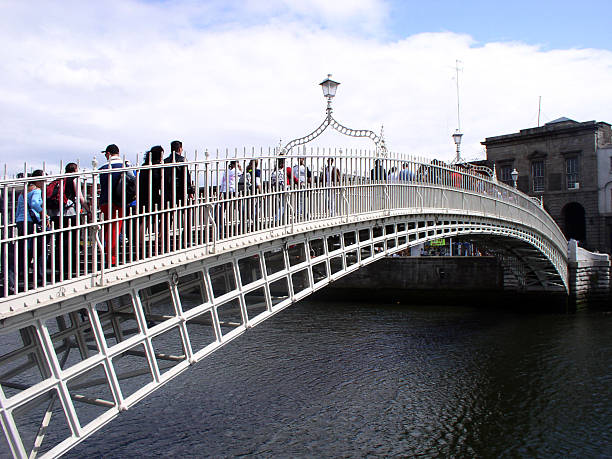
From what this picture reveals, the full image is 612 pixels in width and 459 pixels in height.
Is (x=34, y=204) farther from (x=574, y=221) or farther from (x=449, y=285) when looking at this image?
(x=574, y=221)

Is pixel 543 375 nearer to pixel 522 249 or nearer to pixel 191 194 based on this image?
pixel 522 249

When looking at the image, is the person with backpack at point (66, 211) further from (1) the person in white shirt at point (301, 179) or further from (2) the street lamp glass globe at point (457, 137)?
(2) the street lamp glass globe at point (457, 137)

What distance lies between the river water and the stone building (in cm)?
1665

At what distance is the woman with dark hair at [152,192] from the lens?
20.5 ft

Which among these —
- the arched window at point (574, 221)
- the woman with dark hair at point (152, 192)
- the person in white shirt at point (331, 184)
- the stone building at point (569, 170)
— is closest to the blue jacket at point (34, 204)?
the woman with dark hair at point (152, 192)

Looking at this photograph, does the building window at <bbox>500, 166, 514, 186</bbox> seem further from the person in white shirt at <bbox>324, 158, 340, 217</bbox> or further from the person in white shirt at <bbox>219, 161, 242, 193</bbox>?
the person in white shirt at <bbox>219, 161, 242, 193</bbox>

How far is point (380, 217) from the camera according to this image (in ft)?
36.0

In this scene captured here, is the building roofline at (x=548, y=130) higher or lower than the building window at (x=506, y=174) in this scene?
higher

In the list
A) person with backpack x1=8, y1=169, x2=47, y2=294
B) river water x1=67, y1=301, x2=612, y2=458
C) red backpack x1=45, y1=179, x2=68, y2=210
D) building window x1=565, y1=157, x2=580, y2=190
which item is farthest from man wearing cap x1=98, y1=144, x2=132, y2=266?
building window x1=565, y1=157, x2=580, y2=190

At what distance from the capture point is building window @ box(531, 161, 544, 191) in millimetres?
37406

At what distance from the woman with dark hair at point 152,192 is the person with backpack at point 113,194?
11 centimetres

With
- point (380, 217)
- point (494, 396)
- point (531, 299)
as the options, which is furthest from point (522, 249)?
point (380, 217)

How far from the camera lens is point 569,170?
36.1 metres

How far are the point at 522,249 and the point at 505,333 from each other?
4.28 metres
